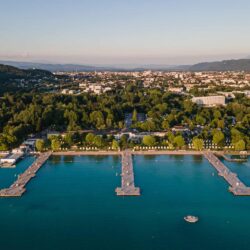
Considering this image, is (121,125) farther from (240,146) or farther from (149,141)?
(240,146)

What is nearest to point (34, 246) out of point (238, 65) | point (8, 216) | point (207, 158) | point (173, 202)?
point (8, 216)

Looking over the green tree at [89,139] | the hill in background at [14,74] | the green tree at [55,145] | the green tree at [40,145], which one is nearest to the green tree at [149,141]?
the green tree at [89,139]

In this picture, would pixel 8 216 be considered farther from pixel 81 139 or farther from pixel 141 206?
pixel 81 139

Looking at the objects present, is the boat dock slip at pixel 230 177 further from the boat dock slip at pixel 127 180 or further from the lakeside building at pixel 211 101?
the lakeside building at pixel 211 101

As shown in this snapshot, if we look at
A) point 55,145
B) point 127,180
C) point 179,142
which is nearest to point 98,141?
point 55,145

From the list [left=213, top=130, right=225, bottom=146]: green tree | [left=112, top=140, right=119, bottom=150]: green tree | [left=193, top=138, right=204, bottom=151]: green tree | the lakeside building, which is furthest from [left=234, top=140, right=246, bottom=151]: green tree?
the lakeside building

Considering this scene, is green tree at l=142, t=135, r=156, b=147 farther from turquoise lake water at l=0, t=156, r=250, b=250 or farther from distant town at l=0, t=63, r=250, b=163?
turquoise lake water at l=0, t=156, r=250, b=250

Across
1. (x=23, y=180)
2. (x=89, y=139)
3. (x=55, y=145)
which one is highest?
(x=89, y=139)
